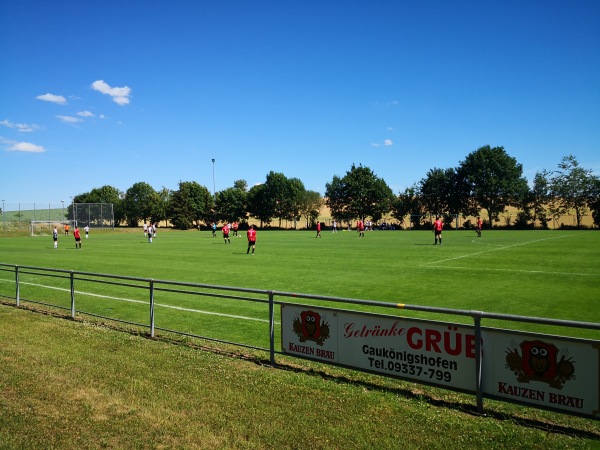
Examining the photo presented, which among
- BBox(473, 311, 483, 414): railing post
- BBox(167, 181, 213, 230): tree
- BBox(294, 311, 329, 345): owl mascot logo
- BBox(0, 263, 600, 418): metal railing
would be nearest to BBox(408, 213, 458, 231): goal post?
BBox(167, 181, 213, 230): tree

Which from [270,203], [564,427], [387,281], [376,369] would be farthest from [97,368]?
[270,203]

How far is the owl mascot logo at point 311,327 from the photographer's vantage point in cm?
652

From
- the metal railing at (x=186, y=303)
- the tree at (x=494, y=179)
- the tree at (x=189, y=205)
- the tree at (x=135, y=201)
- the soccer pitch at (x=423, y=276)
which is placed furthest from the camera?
the tree at (x=135, y=201)

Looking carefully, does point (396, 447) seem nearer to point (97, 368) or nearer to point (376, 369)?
point (376, 369)

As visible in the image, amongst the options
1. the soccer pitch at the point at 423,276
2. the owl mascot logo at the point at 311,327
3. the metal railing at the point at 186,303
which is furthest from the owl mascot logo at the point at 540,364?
the soccer pitch at the point at 423,276

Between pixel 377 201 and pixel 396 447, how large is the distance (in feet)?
304

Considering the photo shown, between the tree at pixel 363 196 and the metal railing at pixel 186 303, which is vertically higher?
the tree at pixel 363 196

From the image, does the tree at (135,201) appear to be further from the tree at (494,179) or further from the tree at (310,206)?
the tree at (494,179)

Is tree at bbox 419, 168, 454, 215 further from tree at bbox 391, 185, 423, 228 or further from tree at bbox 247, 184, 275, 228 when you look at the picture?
tree at bbox 247, 184, 275, 228

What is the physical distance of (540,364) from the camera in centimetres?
479

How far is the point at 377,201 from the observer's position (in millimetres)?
95312

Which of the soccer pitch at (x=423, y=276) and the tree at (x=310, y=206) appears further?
the tree at (x=310, y=206)

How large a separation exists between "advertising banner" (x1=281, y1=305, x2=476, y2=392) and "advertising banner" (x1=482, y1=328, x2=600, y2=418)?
0.24 m

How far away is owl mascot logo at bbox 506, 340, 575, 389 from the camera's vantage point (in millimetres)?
4652
